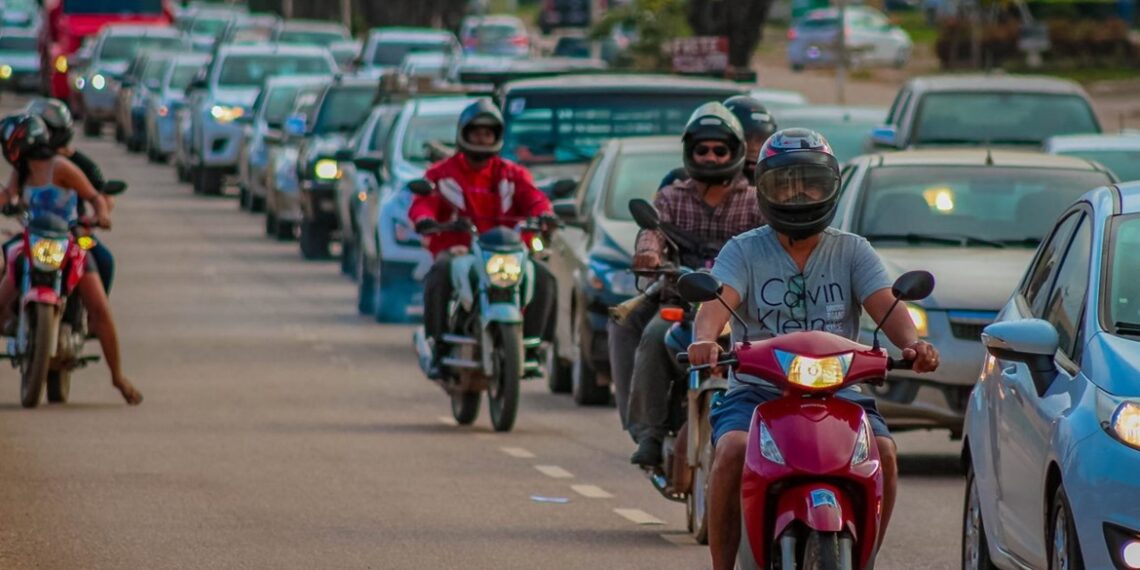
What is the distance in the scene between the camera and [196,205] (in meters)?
40.4

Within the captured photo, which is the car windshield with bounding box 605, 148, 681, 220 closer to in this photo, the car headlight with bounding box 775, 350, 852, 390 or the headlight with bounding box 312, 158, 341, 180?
the car headlight with bounding box 775, 350, 852, 390

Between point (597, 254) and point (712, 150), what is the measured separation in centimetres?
593

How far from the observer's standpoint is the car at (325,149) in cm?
2975

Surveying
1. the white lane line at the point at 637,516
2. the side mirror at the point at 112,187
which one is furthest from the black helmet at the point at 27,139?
the white lane line at the point at 637,516

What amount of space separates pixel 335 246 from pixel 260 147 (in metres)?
1.67

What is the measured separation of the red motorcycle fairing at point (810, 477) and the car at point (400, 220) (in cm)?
1389

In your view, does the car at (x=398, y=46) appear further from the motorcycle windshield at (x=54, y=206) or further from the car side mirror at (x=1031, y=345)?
the car side mirror at (x=1031, y=345)

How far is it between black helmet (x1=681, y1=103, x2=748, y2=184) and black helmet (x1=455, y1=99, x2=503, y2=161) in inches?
167

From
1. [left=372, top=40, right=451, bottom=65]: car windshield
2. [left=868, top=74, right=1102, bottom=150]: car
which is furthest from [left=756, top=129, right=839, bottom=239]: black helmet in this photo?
[left=372, top=40, right=451, bottom=65]: car windshield

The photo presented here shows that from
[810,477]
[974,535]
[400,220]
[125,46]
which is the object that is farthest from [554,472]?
[125,46]

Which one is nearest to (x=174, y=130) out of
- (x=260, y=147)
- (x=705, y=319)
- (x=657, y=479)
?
(x=260, y=147)

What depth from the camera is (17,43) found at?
79.0 meters

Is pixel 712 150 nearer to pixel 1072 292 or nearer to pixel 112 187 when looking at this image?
pixel 1072 292

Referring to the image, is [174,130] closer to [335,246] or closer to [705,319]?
[335,246]
